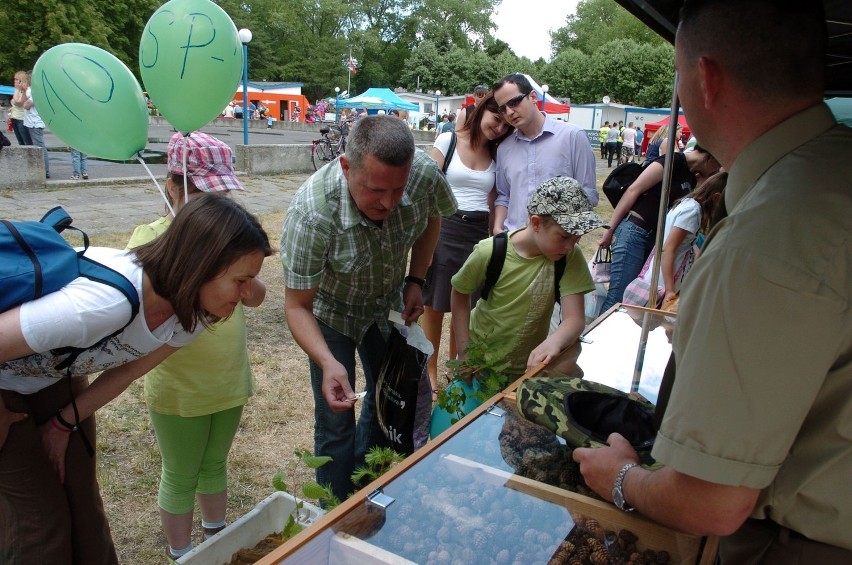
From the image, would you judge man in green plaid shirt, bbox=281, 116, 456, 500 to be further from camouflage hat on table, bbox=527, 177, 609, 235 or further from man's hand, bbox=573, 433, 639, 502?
man's hand, bbox=573, 433, 639, 502

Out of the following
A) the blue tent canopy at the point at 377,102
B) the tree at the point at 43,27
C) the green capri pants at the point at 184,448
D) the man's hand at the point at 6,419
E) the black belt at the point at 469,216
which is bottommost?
the green capri pants at the point at 184,448

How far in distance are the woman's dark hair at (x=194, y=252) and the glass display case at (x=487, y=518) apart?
0.74 m

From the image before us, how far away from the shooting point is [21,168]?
8594mm

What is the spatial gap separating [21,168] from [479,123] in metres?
7.55

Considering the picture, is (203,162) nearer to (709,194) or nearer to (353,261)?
(353,261)

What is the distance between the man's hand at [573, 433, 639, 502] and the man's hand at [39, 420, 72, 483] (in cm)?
142

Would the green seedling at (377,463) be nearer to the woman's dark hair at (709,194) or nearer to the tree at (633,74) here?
the woman's dark hair at (709,194)

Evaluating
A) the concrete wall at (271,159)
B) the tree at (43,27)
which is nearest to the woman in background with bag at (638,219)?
the concrete wall at (271,159)

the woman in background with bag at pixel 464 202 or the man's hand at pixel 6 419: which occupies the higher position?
the woman in background with bag at pixel 464 202

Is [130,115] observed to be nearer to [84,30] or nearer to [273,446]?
[273,446]

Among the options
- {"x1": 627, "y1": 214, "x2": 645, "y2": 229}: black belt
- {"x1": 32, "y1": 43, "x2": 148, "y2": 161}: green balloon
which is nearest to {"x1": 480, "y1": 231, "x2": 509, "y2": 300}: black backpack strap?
{"x1": 32, "y1": 43, "x2": 148, "y2": 161}: green balloon

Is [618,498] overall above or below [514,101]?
below

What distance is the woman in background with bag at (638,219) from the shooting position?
4.09 metres

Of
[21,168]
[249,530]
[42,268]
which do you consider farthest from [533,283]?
[21,168]
